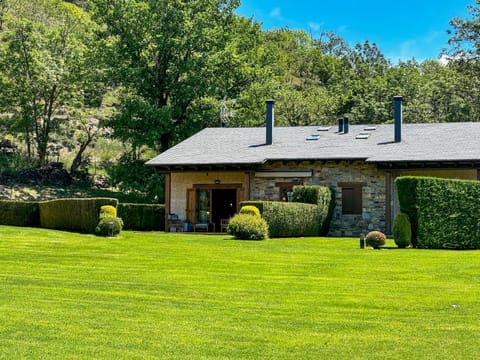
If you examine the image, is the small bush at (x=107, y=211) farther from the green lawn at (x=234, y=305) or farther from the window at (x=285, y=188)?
the window at (x=285, y=188)

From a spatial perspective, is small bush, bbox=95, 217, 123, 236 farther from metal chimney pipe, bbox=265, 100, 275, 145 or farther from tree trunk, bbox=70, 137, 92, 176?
tree trunk, bbox=70, 137, 92, 176

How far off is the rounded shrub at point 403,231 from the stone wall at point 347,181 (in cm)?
821

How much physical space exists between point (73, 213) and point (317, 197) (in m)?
8.99

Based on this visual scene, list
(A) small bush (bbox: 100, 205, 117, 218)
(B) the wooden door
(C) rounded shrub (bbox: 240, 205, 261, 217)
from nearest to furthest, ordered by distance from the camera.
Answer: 1. (C) rounded shrub (bbox: 240, 205, 261, 217)
2. (A) small bush (bbox: 100, 205, 117, 218)
3. (B) the wooden door

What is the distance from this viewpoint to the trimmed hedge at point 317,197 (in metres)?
28.2

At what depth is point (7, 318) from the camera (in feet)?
30.7

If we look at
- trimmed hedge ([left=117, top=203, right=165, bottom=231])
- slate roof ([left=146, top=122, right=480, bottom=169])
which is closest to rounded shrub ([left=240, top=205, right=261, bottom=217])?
slate roof ([left=146, top=122, right=480, bottom=169])

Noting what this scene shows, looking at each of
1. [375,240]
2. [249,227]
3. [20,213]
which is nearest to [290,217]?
[249,227]

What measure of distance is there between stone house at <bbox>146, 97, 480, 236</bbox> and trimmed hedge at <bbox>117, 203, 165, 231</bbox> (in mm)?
752

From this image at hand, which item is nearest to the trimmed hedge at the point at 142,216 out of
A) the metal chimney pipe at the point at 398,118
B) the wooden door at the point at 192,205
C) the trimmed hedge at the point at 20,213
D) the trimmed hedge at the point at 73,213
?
the wooden door at the point at 192,205

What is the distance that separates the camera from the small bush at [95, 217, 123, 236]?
24688 millimetres

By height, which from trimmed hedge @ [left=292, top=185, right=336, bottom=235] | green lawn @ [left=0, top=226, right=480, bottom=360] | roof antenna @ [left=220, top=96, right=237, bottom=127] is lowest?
green lawn @ [left=0, top=226, right=480, bottom=360]

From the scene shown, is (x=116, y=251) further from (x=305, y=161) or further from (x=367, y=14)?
(x=367, y=14)

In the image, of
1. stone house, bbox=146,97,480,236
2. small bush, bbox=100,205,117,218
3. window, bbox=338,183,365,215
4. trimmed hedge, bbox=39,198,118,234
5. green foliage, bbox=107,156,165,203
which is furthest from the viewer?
green foliage, bbox=107,156,165,203
